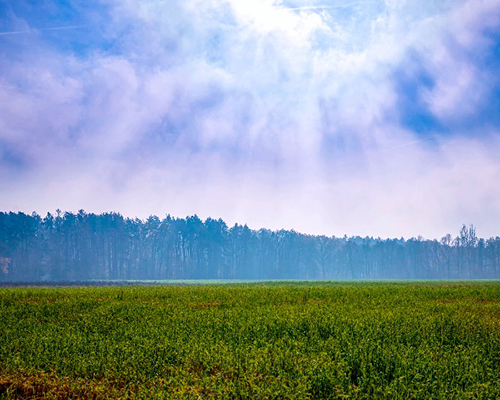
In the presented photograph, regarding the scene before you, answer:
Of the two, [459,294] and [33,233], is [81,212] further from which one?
[459,294]

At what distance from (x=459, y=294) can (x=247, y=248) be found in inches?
4932

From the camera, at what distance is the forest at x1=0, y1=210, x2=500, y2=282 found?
12362cm

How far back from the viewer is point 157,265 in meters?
146

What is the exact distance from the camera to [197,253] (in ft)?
477

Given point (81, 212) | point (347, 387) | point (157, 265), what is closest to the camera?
point (347, 387)

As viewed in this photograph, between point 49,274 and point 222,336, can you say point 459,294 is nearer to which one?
point 222,336

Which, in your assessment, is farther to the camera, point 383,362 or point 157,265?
point 157,265

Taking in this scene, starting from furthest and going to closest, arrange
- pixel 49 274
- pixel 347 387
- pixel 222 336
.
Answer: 1. pixel 49 274
2. pixel 222 336
3. pixel 347 387

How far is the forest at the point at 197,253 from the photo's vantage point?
124 metres

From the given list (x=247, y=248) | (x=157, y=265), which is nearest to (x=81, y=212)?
(x=157, y=265)

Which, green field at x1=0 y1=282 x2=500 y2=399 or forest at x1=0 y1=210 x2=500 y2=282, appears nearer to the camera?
green field at x1=0 y1=282 x2=500 y2=399

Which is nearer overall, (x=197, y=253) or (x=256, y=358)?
(x=256, y=358)

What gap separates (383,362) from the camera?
29.3 feet

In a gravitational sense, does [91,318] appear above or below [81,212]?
below
